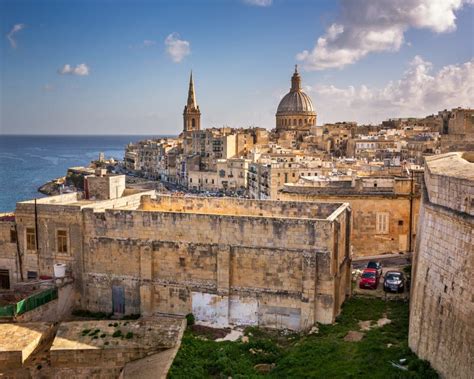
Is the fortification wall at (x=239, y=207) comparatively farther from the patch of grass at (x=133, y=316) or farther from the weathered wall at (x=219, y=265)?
the patch of grass at (x=133, y=316)

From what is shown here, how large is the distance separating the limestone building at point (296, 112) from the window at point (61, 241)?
272 feet

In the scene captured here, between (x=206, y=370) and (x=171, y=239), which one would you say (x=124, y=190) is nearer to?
(x=171, y=239)

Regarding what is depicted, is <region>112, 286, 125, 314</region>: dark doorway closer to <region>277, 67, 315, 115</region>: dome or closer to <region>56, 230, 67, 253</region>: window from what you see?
<region>56, 230, 67, 253</region>: window

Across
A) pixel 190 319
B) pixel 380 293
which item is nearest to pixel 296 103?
pixel 380 293

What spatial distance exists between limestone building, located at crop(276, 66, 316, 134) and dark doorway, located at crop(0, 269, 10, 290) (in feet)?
271

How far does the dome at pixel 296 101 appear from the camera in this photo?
10080 centimetres

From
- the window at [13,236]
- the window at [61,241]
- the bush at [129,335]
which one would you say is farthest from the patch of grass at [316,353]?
the window at [13,236]

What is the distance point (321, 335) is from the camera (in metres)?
15.4

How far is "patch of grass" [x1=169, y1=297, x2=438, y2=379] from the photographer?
12.6 meters

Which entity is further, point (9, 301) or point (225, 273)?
point (9, 301)

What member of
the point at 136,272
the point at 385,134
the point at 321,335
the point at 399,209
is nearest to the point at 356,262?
the point at 399,209

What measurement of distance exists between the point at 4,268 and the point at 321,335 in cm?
1206

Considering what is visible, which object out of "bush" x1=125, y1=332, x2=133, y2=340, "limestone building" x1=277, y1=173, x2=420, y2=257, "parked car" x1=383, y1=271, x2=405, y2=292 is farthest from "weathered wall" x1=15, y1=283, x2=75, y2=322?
"limestone building" x1=277, y1=173, x2=420, y2=257

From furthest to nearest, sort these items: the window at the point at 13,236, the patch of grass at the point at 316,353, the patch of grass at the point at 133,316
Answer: the window at the point at 13,236, the patch of grass at the point at 133,316, the patch of grass at the point at 316,353
